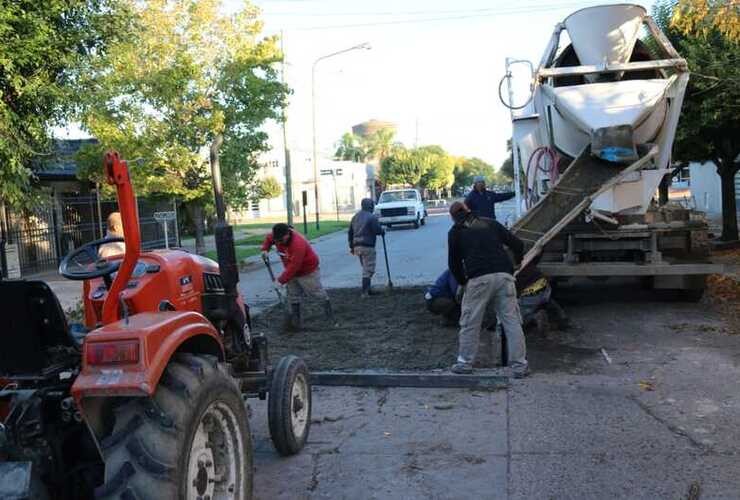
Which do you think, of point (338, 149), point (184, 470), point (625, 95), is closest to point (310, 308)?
point (625, 95)

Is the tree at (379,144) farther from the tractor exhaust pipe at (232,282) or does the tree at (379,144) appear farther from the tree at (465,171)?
the tractor exhaust pipe at (232,282)

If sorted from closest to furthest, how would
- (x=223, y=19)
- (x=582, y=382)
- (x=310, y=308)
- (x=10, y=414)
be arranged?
(x=10, y=414), (x=582, y=382), (x=310, y=308), (x=223, y=19)

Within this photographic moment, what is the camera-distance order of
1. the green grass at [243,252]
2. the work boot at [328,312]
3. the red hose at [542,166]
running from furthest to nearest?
the green grass at [243,252] < the red hose at [542,166] < the work boot at [328,312]

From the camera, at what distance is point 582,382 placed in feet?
21.8

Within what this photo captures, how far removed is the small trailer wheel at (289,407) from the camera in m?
4.86

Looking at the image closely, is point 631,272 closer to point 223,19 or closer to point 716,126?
point 716,126

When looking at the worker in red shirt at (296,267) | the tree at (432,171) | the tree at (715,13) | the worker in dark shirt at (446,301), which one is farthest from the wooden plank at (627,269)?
the tree at (432,171)

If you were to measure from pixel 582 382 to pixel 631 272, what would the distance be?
3014 millimetres

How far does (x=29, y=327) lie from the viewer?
330 cm

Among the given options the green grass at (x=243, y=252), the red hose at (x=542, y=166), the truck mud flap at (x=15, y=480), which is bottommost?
the green grass at (x=243, y=252)

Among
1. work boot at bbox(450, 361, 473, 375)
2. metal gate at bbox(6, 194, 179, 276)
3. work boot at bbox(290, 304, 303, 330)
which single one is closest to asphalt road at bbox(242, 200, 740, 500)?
work boot at bbox(450, 361, 473, 375)

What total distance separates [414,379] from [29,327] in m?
4.05

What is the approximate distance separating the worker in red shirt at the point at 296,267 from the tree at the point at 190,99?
8999mm

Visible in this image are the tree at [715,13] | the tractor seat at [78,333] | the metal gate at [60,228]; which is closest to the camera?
the tractor seat at [78,333]
